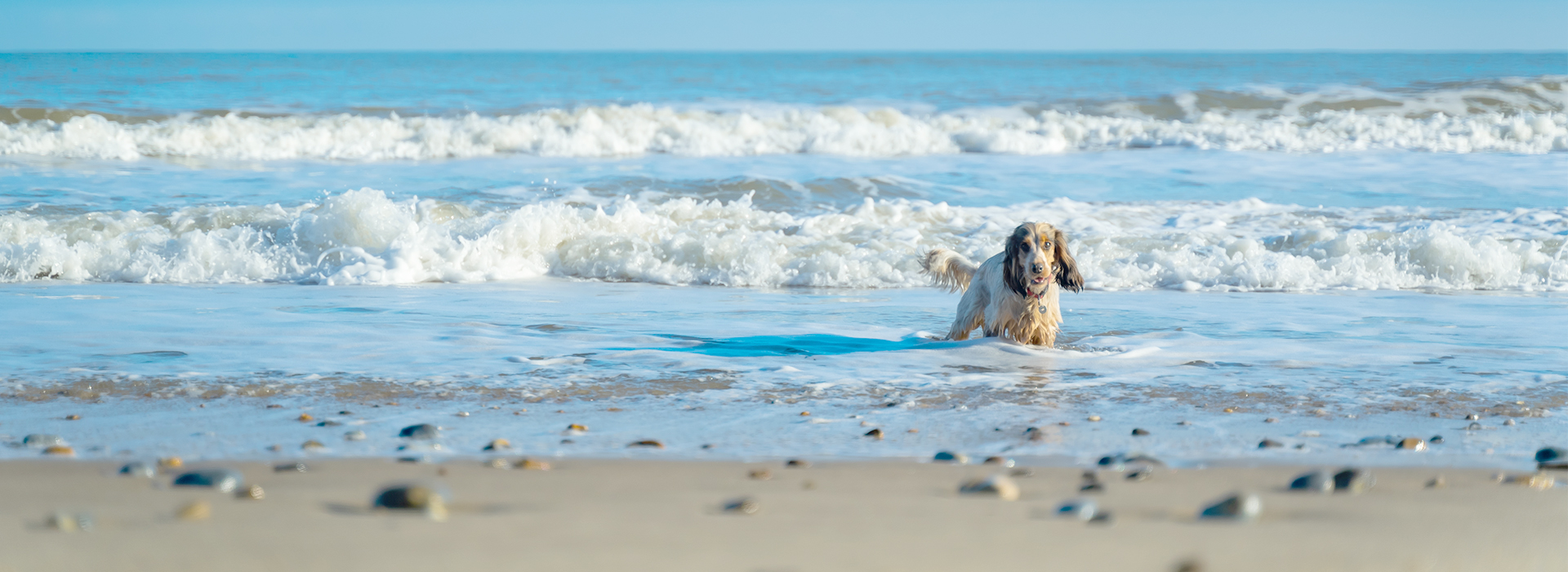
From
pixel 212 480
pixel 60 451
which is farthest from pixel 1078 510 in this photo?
pixel 60 451

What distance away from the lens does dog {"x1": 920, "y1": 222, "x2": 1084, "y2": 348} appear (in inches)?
235

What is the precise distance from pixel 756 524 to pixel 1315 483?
5.23 ft

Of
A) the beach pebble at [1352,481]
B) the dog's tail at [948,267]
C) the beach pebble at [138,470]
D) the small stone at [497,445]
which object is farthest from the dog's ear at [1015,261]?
the beach pebble at [138,470]

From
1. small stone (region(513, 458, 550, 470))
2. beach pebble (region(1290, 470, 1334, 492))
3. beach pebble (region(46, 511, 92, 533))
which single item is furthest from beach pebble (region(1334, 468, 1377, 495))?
beach pebble (region(46, 511, 92, 533))

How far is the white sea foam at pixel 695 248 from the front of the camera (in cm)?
931

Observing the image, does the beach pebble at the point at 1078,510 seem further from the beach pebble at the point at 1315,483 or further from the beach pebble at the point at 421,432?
the beach pebble at the point at 421,432

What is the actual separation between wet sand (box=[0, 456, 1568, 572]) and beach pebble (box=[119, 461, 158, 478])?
0.03 meters

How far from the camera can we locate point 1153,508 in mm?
2992

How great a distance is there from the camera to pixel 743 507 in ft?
9.63

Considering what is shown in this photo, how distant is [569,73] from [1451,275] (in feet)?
147

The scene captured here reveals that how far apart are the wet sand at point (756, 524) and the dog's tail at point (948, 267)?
3745 millimetres

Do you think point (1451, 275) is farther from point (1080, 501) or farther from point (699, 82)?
point (699, 82)

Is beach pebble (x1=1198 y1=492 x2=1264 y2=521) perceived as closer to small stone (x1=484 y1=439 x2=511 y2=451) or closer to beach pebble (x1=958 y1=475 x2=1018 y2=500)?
beach pebble (x1=958 y1=475 x2=1018 y2=500)

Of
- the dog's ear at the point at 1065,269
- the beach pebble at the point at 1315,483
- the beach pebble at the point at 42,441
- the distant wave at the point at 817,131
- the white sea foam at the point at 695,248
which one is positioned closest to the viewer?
the beach pebble at the point at 1315,483
